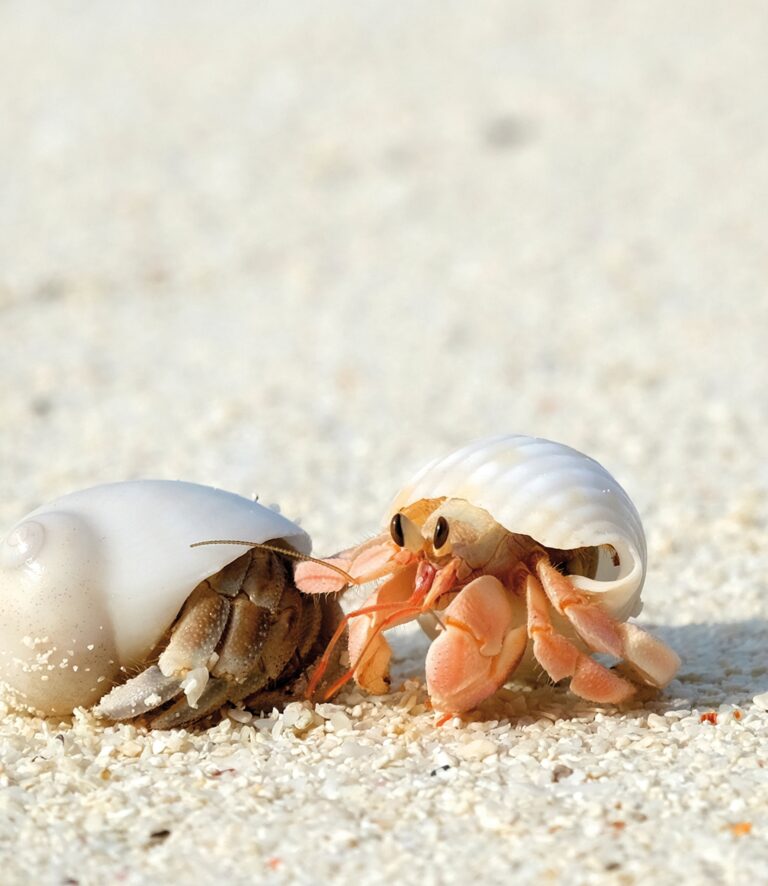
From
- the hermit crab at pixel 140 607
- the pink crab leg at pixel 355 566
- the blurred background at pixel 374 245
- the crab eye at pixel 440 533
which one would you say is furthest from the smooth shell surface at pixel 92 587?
the blurred background at pixel 374 245

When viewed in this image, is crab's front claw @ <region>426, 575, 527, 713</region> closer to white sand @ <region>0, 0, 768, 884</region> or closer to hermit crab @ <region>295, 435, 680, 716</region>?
hermit crab @ <region>295, 435, 680, 716</region>

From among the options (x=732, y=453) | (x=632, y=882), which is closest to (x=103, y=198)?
(x=732, y=453)

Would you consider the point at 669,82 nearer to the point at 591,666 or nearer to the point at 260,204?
the point at 260,204

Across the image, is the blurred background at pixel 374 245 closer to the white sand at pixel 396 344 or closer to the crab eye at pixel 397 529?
the white sand at pixel 396 344

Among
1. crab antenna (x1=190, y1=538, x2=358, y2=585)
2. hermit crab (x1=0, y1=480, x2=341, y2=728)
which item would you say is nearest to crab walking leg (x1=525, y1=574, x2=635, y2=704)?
crab antenna (x1=190, y1=538, x2=358, y2=585)

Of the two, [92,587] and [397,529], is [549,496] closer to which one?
[397,529]

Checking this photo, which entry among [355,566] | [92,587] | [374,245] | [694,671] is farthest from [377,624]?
[374,245]
